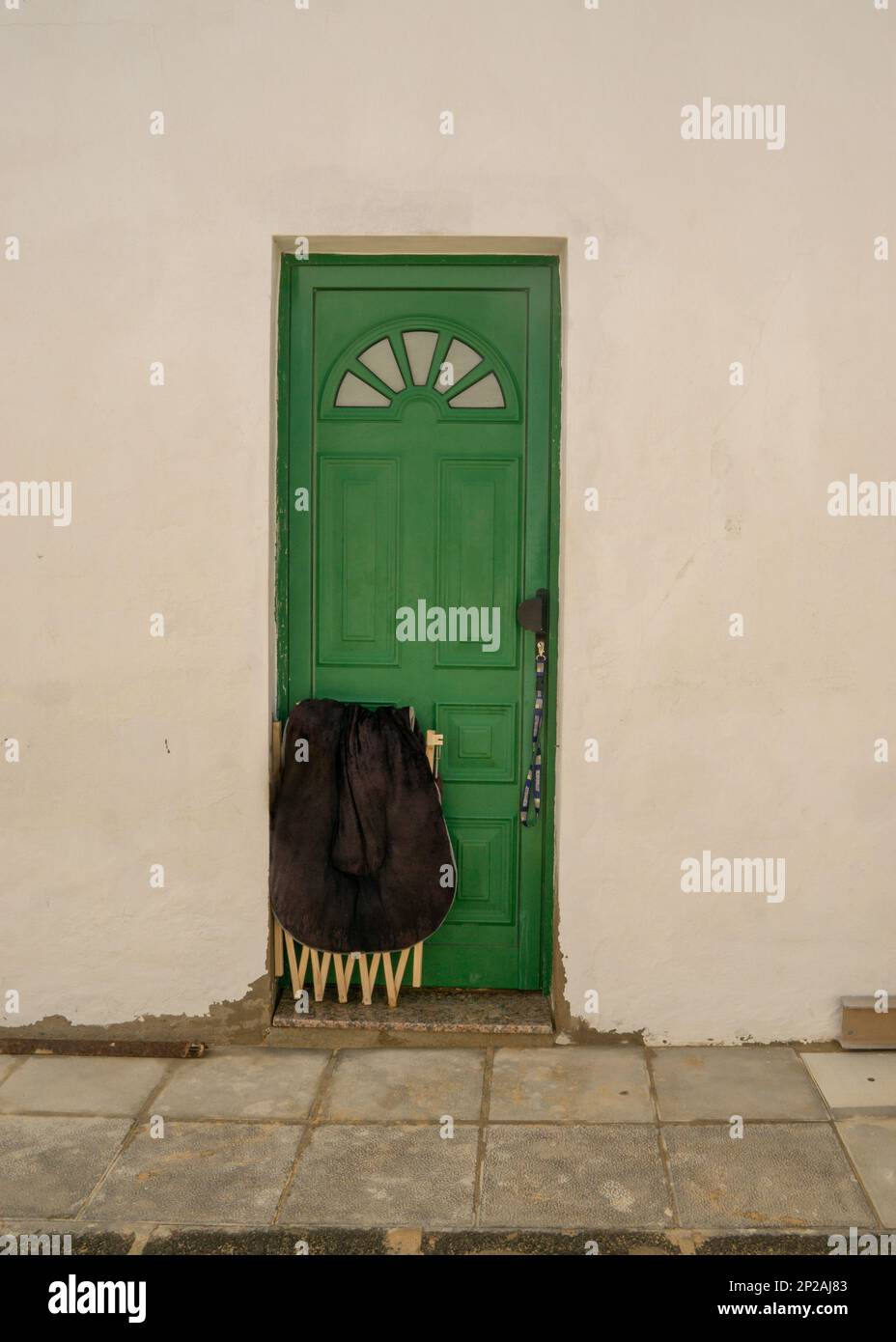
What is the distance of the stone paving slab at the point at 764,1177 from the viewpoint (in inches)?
114

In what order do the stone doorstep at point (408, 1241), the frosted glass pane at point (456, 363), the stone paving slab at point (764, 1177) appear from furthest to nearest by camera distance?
the frosted glass pane at point (456, 363) → the stone paving slab at point (764, 1177) → the stone doorstep at point (408, 1241)

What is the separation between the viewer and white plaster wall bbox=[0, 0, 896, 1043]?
12.5 feet

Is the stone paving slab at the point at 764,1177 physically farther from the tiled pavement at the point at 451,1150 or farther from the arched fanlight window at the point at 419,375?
the arched fanlight window at the point at 419,375

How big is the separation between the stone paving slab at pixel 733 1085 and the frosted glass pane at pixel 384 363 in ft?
8.34

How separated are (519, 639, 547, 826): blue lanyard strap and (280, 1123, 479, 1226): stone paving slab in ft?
4.02

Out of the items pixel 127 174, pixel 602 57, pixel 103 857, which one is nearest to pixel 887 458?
pixel 602 57

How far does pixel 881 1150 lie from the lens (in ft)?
10.5

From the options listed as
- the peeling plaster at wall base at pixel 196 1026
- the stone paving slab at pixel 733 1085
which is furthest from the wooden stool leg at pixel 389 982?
the stone paving slab at pixel 733 1085

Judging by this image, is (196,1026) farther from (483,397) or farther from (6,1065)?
(483,397)

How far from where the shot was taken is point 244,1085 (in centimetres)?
366

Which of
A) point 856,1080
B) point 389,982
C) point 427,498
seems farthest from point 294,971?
point 856,1080

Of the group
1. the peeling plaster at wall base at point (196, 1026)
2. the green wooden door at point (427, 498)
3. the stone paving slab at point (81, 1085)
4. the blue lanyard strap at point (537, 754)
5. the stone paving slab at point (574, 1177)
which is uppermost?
the green wooden door at point (427, 498)

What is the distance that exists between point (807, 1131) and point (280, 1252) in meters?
1.57

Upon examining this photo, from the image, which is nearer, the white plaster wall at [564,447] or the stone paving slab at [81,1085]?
the stone paving slab at [81,1085]
